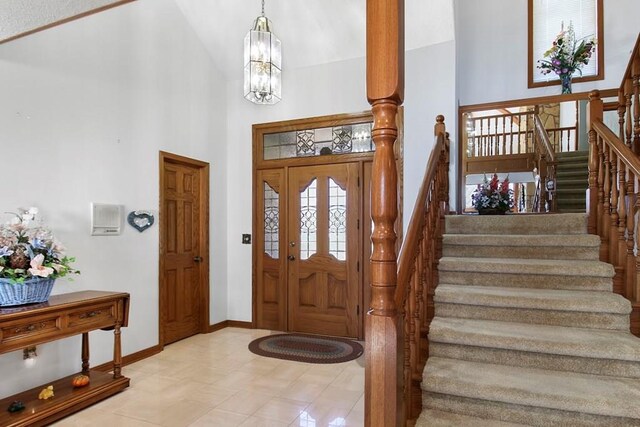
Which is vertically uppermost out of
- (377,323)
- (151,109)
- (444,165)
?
(151,109)

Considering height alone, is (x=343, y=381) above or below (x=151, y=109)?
below

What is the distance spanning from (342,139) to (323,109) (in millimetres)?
444

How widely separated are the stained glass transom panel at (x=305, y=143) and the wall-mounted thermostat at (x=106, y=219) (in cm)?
218

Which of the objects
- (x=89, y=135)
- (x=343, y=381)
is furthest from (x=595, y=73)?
(x=89, y=135)

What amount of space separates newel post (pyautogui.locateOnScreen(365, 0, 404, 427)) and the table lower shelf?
2.34 m

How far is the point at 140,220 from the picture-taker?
4.02m

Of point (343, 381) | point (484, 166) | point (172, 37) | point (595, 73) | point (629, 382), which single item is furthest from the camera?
point (484, 166)

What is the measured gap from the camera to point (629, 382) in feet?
6.79

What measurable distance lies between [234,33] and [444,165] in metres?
3.09

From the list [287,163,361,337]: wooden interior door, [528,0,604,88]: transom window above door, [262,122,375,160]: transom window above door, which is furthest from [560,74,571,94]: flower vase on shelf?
[287,163,361,337]: wooden interior door

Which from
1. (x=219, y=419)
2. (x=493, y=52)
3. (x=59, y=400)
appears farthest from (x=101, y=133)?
(x=493, y=52)

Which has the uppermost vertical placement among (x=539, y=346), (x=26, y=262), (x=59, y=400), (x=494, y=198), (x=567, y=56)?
(x=567, y=56)

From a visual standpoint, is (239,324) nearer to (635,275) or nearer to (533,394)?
(533,394)

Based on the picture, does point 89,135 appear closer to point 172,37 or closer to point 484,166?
point 172,37
